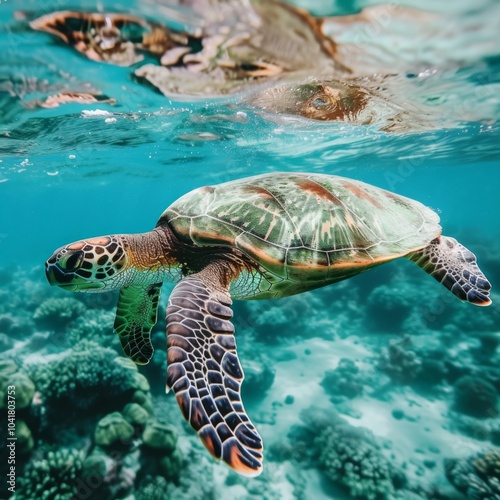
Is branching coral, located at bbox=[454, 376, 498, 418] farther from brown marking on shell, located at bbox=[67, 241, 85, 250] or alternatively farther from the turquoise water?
brown marking on shell, located at bbox=[67, 241, 85, 250]

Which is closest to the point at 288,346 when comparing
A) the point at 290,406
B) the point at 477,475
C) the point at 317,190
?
the point at 290,406

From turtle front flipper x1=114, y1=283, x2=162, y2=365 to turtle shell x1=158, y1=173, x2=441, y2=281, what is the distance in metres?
0.96

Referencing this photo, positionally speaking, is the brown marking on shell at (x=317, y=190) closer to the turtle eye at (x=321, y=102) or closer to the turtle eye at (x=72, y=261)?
the turtle eye at (x=72, y=261)

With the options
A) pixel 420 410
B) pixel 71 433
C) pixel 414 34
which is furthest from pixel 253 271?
pixel 420 410

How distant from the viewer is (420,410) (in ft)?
24.8

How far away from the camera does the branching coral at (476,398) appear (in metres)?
7.27

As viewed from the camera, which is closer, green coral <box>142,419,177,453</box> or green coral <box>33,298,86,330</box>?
green coral <box>142,419,177,453</box>

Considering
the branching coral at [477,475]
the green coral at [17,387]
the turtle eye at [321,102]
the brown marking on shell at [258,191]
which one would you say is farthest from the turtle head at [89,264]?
the turtle eye at [321,102]

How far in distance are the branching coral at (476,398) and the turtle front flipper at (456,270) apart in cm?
477

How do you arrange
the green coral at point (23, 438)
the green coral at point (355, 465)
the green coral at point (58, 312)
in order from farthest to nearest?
the green coral at point (58, 312), the green coral at point (355, 465), the green coral at point (23, 438)

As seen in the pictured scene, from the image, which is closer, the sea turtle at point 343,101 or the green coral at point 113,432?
the green coral at point 113,432

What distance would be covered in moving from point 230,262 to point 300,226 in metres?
0.86

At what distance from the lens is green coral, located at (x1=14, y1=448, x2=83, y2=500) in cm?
433

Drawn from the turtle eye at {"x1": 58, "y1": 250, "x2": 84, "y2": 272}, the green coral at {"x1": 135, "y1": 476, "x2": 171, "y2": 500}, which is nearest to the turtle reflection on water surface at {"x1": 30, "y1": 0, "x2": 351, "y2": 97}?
the turtle eye at {"x1": 58, "y1": 250, "x2": 84, "y2": 272}
